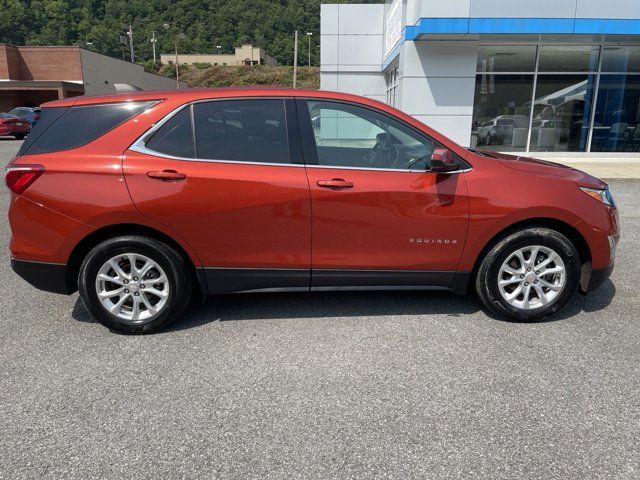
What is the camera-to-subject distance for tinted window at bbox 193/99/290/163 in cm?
361

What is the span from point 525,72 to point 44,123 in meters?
13.6

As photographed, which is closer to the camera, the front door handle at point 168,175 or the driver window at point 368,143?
the front door handle at point 168,175

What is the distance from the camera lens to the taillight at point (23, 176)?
138 inches

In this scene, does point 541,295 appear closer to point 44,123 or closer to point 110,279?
point 110,279

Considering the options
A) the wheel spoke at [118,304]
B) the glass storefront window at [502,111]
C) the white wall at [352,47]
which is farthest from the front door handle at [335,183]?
the white wall at [352,47]

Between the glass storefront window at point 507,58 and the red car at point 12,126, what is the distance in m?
20.5

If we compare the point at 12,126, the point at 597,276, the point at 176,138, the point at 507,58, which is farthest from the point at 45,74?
the point at 597,276

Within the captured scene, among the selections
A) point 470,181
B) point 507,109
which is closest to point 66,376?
point 470,181

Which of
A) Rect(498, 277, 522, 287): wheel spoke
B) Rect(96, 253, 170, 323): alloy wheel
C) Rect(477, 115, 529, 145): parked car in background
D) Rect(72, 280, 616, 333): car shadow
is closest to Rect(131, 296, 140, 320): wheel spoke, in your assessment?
Rect(96, 253, 170, 323): alloy wheel

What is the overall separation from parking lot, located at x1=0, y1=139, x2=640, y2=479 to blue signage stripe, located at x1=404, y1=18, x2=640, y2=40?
995 centimetres

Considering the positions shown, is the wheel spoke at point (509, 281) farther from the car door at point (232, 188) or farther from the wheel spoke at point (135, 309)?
the wheel spoke at point (135, 309)

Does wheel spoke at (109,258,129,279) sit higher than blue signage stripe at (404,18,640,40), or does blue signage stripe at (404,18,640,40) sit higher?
blue signage stripe at (404,18,640,40)

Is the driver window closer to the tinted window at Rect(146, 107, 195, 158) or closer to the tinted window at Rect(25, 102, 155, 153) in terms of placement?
the tinted window at Rect(146, 107, 195, 158)

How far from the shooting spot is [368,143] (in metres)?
3.96
